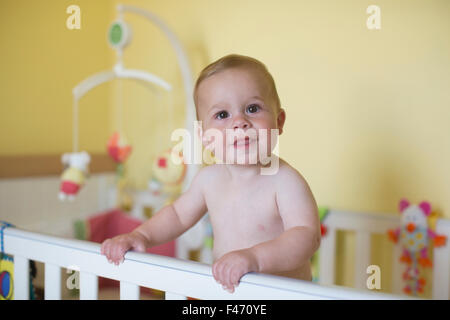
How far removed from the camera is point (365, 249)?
110 centimetres

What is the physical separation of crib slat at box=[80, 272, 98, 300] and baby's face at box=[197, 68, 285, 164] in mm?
284

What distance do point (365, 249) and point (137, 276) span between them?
72 cm

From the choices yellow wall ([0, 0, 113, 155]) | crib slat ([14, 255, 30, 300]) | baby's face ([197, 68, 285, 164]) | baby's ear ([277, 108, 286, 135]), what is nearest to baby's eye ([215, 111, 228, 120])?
baby's face ([197, 68, 285, 164])

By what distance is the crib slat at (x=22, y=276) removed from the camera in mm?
737

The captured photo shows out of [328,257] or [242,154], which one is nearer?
[242,154]

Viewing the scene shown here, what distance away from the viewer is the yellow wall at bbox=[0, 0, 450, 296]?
0.96 metres

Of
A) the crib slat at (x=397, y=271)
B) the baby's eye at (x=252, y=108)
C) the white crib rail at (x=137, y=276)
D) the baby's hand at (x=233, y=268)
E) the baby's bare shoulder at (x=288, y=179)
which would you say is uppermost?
the baby's eye at (x=252, y=108)

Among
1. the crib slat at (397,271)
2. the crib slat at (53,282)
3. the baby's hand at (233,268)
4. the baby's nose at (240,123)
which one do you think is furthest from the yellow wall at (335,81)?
the crib slat at (53,282)

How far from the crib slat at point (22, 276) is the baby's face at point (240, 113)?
16.5 inches

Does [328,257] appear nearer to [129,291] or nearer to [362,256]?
[362,256]

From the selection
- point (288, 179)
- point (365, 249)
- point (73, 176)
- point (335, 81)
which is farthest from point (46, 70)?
point (365, 249)

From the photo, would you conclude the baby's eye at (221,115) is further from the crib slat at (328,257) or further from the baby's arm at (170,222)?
the crib slat at (328,257)
